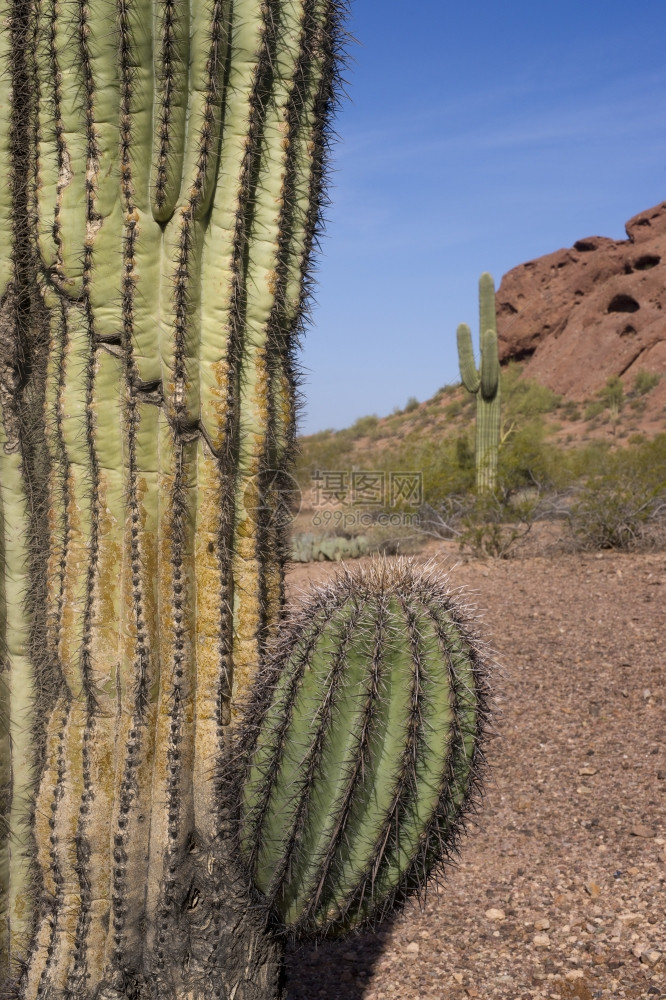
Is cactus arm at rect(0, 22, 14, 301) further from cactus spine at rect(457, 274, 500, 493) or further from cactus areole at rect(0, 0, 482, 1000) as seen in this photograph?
cactus spine at rect(457, 274, 500, 493)

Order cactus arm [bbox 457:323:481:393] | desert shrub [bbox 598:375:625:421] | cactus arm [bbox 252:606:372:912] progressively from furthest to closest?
desert shrub [bbox 598:375:625:421], cactus arm [bbox 457:323:481:393], cactus arm [bbox 252:606:372:912]

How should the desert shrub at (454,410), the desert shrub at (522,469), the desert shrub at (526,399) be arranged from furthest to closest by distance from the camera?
the desert shrub at (454,410)
the desert shrub at (526,399)
the desert shrub at (522,469)

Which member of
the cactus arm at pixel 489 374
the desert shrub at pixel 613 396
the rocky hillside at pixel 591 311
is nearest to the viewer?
the cactus arm at pixel 489 374

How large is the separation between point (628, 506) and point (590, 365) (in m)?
32.9

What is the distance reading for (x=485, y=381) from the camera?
1584cm

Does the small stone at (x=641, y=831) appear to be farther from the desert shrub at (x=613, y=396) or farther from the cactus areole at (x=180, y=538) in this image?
the desert shrub at (x=613, y=396)

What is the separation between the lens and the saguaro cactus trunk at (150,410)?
2.01 meters

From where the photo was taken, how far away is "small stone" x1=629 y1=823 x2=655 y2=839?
159 inches

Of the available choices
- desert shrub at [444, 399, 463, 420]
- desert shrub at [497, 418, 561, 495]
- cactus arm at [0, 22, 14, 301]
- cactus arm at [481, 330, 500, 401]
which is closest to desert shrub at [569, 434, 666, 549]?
desert shrub at [497, 418, 561, 495]

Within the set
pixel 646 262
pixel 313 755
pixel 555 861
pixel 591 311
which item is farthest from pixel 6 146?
pixel 646 262

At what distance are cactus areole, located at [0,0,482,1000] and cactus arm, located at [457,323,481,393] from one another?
48.1ft

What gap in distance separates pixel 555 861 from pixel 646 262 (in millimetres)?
43864

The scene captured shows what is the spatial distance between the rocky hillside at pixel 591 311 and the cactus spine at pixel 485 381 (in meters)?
19.9

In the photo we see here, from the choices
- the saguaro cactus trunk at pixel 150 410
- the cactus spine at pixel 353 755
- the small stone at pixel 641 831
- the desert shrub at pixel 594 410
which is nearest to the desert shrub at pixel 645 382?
the desert shrub at pixel 594 410
